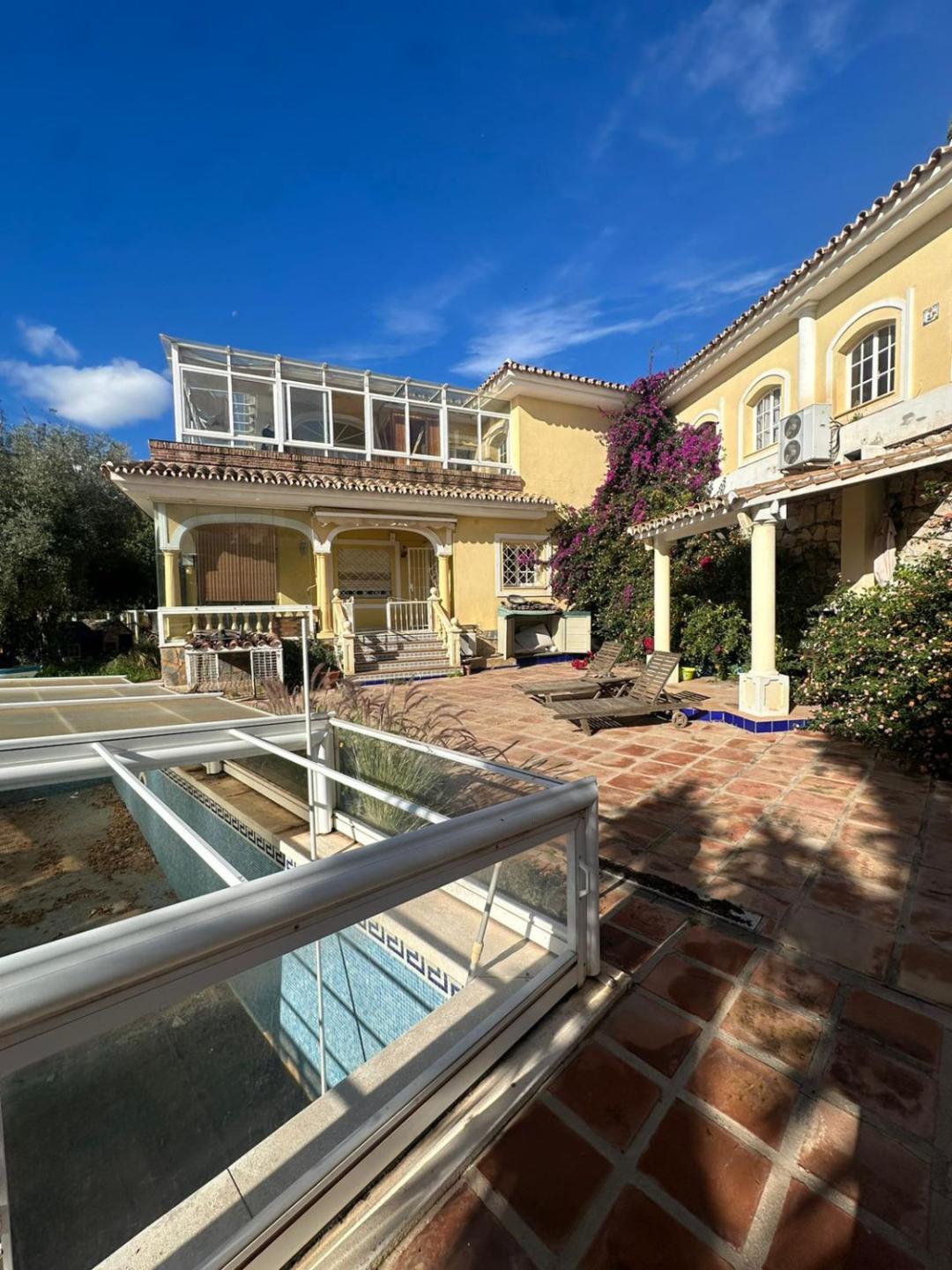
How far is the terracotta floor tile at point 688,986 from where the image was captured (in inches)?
85.7

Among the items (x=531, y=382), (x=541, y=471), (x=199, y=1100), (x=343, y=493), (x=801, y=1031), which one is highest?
(x=531, y=382)

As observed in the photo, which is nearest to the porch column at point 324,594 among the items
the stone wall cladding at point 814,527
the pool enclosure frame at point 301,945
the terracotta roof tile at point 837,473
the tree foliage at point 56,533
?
the tree foliage at point 56,533

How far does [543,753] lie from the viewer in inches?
228

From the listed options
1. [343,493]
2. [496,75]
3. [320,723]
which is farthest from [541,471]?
[320,723]

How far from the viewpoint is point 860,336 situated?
9.22 meters

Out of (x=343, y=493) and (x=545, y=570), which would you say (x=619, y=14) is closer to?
(x=343, y=493)

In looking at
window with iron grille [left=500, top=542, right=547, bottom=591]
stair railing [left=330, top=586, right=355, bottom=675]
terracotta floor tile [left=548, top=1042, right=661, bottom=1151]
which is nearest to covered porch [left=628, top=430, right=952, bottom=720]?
window with iron grille [left=500, top=542, right=547, bottom=591]

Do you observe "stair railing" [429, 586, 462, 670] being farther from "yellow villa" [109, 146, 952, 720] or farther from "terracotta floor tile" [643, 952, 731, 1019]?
"terracotta floor tile" [643, 952, 731, 1019]

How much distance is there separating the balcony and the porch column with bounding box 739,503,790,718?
9792mm

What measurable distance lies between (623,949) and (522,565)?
13.3m

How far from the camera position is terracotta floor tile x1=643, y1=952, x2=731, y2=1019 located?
2.18 metres

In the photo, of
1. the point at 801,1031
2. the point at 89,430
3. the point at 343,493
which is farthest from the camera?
the point at 89,430

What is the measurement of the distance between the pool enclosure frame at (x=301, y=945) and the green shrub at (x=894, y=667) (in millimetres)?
4799

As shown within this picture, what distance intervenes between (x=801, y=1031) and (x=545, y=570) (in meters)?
13.9
